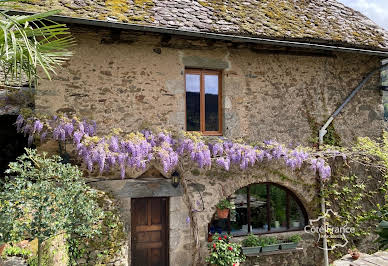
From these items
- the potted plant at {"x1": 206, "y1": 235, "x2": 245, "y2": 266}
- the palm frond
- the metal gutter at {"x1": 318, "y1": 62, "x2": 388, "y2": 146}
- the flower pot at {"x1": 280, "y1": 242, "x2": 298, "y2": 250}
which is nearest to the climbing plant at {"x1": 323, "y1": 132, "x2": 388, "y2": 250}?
the metal gutter at {"x1": 318, "y1": 62, "x2": 388, "y2": 146}

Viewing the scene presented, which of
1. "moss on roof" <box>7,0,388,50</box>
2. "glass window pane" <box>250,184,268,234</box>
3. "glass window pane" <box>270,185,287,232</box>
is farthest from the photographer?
"glass window pane" <box>270,185,287,232</box>

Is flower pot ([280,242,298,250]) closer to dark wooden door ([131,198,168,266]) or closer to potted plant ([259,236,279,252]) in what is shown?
potted plant ([259,236,279,252])

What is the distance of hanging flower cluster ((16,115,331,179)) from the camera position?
4523 millimetres

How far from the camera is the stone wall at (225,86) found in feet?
16.0

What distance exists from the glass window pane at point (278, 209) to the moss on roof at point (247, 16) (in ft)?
8.90

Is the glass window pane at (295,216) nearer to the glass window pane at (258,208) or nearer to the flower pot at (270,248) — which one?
the glass window pane at (258,208)

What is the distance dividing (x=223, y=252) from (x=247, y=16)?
3.89 metres

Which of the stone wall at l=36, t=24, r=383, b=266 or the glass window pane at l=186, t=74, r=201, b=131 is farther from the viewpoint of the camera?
the glass window pane at l=186, t=74, r=201, b=131

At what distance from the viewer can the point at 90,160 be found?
14.8 feet

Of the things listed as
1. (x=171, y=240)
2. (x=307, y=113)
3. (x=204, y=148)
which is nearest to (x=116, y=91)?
(x=204, y=148)

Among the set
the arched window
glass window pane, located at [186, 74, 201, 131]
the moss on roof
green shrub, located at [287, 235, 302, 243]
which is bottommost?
green shrub, located at [287, 235, 302, 243]

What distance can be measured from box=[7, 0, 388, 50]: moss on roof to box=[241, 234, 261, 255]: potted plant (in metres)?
3.33

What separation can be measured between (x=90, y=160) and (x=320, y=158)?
12.8 feet

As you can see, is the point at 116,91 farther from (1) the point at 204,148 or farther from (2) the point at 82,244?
(2) the point at 82,244
